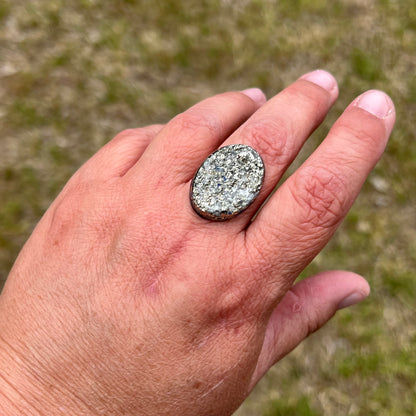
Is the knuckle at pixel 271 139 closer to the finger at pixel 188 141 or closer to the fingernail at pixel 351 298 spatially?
the finger at pixel 188 141

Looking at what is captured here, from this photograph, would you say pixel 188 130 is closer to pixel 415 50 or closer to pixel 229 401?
pixel 229 401

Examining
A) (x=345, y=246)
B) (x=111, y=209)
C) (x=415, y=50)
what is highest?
(x=111, y=209)

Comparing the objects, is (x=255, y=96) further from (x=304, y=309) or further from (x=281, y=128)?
(x=304, y=309)

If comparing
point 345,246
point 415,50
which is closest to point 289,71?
point 415,50

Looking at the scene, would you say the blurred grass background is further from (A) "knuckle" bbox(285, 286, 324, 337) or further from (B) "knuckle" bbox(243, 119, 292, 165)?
(B) "knuckle" bbox(243, 119, 292, 165)

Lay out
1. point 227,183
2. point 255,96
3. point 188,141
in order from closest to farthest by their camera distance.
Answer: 1. point 227,183
2. point 188,141
3. point 255,96

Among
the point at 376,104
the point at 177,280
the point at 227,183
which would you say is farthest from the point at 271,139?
the point at 177,280
